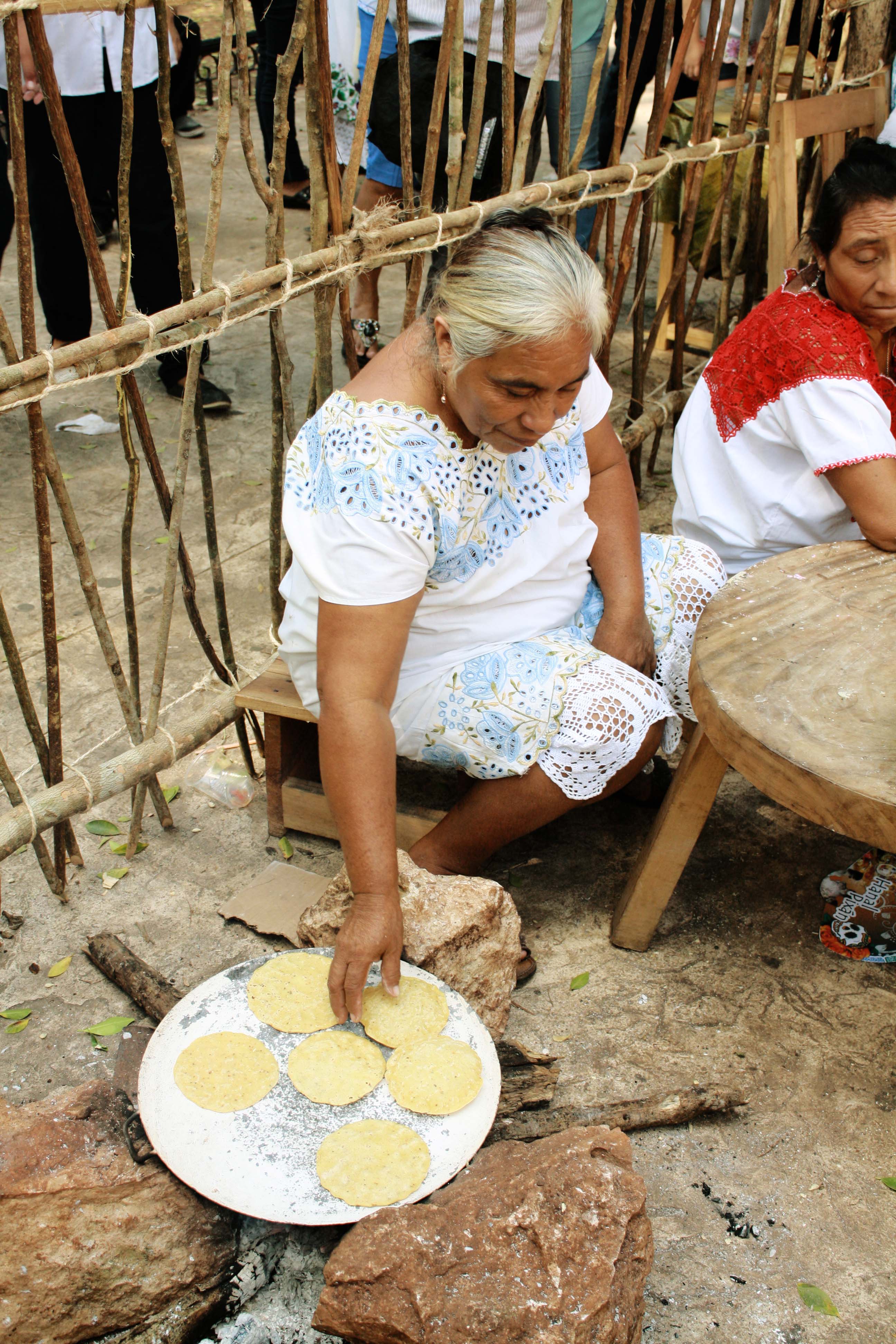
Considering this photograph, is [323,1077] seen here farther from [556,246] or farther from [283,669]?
[556,246]

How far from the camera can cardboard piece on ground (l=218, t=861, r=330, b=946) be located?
7.58 ft

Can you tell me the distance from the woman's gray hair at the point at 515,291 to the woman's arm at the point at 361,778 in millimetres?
497

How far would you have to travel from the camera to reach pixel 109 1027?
2.07 m

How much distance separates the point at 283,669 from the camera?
254 cm

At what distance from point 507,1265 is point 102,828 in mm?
1555

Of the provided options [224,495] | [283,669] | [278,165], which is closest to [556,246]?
[278,165]

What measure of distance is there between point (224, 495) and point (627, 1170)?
309 centimetres

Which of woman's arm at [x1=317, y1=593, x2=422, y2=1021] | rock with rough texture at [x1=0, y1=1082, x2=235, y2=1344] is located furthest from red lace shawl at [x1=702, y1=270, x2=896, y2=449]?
rock with rough texture at [x1=0, y1=1082, x2=235, y2=1344]

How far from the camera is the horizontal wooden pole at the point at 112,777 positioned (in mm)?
2135

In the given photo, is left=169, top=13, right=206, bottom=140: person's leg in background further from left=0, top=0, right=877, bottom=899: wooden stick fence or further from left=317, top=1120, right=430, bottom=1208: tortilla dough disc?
left=317, top=1120, right=430, bottom=1208: tortilla dough disc

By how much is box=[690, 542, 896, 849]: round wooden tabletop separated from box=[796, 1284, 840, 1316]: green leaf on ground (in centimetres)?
72

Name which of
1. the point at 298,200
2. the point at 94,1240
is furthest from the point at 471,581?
the point at 298,200

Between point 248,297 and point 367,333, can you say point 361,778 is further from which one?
point 367,333

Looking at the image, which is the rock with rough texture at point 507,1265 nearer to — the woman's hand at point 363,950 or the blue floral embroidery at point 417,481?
the woman's hand at point 363,950
